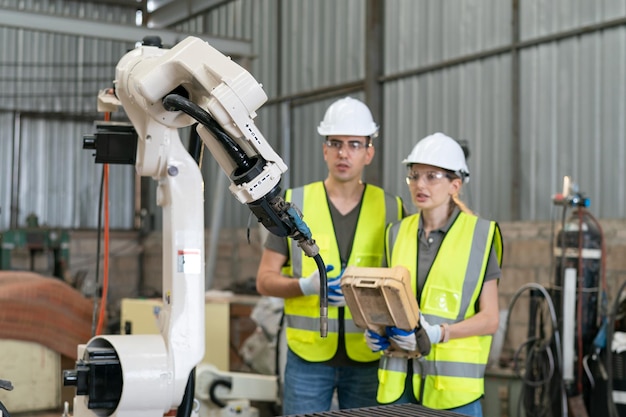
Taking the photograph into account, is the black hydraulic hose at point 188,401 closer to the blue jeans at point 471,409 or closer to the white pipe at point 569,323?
the blue jeans at point 471,409

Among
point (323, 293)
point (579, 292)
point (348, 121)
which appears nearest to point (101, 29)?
point (579, 292)

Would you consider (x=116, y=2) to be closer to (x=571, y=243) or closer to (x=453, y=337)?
(x=571, y=243)

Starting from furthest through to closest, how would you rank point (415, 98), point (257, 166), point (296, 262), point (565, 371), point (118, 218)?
1. point (118, 218)
2. point (415, 98)
3. point (565, 371)
4. point (296, 262)
5. point (257, 166)

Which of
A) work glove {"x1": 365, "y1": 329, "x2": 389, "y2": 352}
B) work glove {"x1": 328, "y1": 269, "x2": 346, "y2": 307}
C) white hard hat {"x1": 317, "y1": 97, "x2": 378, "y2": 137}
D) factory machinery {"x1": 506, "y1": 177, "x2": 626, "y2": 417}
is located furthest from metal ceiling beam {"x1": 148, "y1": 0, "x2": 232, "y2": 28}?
work glove {"x1": 365, "y1": 329, "x2": 389, "y2": 352}

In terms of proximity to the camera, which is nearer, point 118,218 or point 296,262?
point 296,262

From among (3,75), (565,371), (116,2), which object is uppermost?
(116,2)

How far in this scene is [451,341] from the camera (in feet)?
7.60

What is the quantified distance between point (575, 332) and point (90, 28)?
3992 mm

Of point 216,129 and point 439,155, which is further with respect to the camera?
point 439,155

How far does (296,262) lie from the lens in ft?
8.53

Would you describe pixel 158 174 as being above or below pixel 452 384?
above

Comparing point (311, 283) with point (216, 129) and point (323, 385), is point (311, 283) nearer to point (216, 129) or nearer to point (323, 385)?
point (323, 385)

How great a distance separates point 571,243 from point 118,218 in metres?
7.53

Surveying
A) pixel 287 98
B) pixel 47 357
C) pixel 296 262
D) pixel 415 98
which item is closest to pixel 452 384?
pixel 296 262
